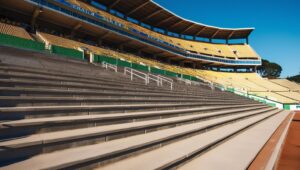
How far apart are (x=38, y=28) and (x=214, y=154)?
30.7m

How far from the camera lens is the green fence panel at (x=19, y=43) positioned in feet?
46.8

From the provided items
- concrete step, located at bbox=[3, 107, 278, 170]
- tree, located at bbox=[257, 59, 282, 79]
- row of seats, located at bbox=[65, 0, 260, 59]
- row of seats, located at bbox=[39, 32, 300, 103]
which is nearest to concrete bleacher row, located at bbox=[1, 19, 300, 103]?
row of seats, located at bbox=[39, 32, 300, 103]

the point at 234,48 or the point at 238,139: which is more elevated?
the point at 234,48

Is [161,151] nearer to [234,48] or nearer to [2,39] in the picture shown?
[2,39]

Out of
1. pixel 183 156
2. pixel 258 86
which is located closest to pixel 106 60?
pixel 183 156

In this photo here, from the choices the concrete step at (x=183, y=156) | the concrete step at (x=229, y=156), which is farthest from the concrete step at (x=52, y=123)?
the concrete step at (x=229, y=156)

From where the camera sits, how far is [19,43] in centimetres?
1538

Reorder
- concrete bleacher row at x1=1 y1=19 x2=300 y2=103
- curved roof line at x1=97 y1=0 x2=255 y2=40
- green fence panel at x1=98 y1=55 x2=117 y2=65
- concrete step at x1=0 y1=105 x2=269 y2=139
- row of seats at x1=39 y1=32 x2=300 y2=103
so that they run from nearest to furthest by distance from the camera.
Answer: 1. concrete step at x1=0 y1=105 x2=269 y2=139
2. green fence panel at x1=98 y1=55 x2=117 y2=65
3. concrete bleacher row at x1=1 y1=19 x2=300 y2=103
4. row of seats at x1=39 y1=32 x2=300 y2=103
5. curved roof line at x1=97 y1=0 x2=255 y2=40

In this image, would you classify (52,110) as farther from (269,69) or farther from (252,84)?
(269,69)

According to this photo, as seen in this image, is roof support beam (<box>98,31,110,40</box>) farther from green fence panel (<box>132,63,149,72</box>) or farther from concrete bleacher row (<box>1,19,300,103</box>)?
green fence panel (<box>132,63,149,72</box>)

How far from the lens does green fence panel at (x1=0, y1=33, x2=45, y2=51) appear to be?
14266mm

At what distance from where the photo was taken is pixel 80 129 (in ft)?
15.1

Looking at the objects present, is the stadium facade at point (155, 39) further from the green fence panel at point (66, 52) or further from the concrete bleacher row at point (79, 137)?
the concrete bleacher row at point (79, 137)

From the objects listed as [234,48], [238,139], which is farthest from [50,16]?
[234,48]
